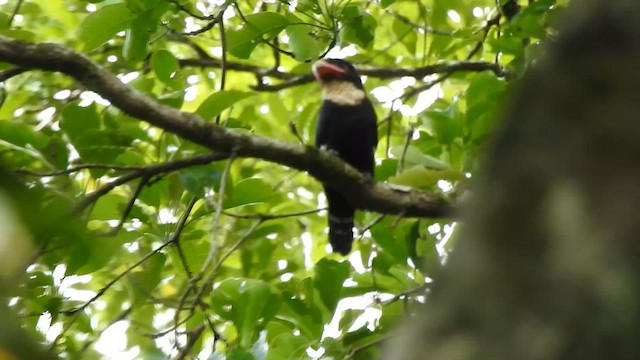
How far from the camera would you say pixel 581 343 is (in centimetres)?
53

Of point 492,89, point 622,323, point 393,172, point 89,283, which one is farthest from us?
point 89,283

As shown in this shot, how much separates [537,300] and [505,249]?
4 cm

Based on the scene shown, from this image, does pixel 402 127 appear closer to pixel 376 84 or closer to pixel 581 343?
pixel 376 84

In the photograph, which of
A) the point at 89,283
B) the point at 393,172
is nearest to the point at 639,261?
the point at 393,172

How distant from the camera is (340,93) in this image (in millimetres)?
3826

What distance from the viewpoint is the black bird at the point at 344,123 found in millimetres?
3680

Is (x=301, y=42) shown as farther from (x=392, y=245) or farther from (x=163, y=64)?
(x=392, y=245)

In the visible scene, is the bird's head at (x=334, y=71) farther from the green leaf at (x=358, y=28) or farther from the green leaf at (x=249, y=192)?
the green leaf at (x=249, y=192)

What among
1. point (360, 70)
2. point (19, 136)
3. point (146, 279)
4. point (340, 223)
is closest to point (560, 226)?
point (19, 136)

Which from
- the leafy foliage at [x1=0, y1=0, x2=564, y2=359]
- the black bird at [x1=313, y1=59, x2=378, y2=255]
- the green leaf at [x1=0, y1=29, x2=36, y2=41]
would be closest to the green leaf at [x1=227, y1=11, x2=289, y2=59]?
the leafy foliage at [x1=0, y1=0, x2=564, y2=359]

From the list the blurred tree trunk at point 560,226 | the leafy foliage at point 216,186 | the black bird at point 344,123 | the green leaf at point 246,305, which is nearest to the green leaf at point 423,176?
the leafy foliage at point 216,186

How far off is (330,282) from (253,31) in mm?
800

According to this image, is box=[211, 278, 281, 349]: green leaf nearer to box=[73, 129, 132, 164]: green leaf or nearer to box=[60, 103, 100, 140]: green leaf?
box=[73, 129, 132, 164]: green leaf

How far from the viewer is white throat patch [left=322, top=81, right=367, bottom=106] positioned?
150 inches
